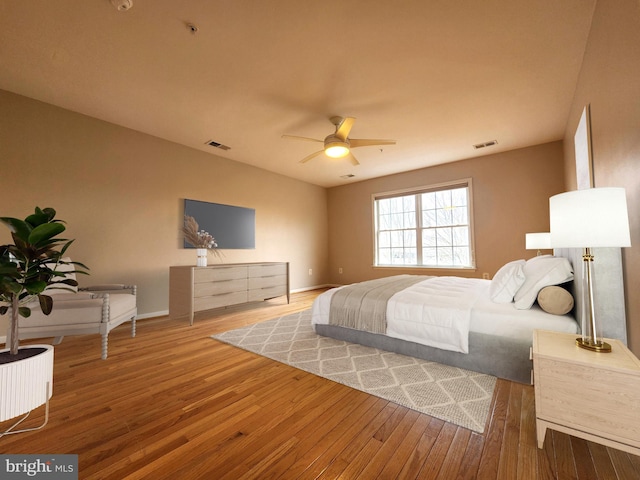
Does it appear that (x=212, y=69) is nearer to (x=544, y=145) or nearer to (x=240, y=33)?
(x=240, y=33)

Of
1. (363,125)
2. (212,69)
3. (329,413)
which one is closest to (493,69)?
(363,125)

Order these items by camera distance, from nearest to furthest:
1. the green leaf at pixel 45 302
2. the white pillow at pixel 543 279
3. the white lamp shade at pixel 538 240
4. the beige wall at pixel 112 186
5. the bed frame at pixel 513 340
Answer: the green leaf at pixel 45 302
the bed frame at pixel 513 340
the white pillow at pixel 543 279
the beige wall at pixel 112 186
the white lamp shade at pixel 538 240

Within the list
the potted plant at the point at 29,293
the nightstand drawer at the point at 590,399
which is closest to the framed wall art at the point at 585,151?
the nightstand drawer at the point at 590,399

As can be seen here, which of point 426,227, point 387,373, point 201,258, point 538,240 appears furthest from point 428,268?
point 201,258

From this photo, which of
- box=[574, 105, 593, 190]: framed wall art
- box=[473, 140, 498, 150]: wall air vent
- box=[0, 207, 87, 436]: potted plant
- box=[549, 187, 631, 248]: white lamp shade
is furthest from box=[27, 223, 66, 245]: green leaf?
box=[473, 140, 498, 150]: wall air vent

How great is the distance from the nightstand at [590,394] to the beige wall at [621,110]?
372 millimetres

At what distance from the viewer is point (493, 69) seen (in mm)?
2486

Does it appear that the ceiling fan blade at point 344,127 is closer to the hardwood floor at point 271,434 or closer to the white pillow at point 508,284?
the white pillow at point 508,284

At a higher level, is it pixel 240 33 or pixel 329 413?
pixel 240 33

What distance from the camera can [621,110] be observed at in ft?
4.78

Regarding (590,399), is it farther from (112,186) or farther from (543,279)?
(112,186)

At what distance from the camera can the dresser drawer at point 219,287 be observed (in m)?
3.48

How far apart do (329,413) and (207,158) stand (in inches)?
171

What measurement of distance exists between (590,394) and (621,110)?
152cm
